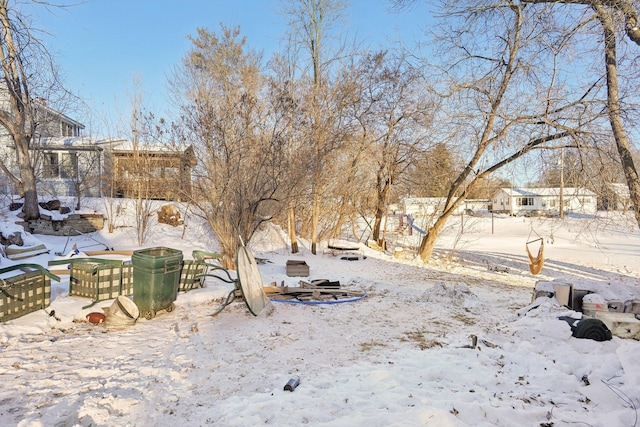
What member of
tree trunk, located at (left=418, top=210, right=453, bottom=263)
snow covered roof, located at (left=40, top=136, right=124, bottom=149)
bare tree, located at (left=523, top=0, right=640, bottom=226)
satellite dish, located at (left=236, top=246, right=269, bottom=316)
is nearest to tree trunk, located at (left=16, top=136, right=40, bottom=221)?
snow covered roof, located at (left=40, top=136, right=124, bottom=149)

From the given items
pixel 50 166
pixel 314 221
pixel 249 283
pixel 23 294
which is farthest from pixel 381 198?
pixel 50 166

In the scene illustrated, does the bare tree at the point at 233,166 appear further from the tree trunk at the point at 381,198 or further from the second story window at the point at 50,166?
the second story window at the point at 50,166

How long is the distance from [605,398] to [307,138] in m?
10.1

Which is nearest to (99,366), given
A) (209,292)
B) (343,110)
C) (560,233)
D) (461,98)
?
(209,292)

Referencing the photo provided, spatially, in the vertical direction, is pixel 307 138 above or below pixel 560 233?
above

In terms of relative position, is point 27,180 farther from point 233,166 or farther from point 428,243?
point 428,243

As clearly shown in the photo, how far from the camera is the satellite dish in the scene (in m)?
5.41

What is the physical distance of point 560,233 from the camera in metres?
26.2

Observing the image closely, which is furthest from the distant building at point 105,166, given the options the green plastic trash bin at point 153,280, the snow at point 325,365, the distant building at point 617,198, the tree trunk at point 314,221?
the distant building at point 617,198

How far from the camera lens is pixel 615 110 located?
6.18 metres

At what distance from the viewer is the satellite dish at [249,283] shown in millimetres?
5406

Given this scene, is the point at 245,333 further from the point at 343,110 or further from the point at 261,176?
the point at 343,110

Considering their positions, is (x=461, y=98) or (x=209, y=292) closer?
(x=209, y=292)

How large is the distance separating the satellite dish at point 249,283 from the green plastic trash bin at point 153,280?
3.27 feet
